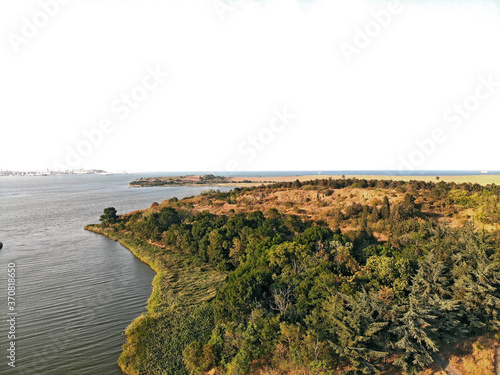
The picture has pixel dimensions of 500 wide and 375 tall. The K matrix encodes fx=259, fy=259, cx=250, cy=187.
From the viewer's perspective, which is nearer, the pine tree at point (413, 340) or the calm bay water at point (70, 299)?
the pine tree at point (413, 340)

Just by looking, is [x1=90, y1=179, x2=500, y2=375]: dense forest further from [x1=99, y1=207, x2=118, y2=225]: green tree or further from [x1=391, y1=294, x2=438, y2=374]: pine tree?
[x1=99, y1=207, x2=118, y2=225]: green tree

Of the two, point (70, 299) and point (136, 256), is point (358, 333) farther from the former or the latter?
point (136, 256)

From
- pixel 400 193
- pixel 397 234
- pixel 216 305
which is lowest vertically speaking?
pixel 216 305

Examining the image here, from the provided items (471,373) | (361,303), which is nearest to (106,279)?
(361,303)

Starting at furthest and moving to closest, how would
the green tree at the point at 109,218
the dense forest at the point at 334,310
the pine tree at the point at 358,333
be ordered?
the green tree at the point at 109,218
the dense forest at the point at 334,310
the pine tree at the point at 358,333

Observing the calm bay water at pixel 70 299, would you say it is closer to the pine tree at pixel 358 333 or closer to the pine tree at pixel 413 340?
the pine tree at pixel 358 333

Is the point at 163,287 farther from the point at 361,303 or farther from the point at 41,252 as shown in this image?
the point at 41,252

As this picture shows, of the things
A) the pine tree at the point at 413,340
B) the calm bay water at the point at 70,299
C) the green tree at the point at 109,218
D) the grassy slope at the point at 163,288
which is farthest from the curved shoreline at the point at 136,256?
the pine tree at the point at 413,340

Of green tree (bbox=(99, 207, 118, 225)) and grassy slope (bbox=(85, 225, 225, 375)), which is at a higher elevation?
green tree (bbox=(99, 207, 118, 225))

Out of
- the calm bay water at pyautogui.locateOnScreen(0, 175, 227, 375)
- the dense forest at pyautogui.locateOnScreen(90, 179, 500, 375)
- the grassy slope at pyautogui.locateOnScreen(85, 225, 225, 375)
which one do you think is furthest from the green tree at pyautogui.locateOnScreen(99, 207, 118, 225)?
the dense forest at pyautogui.locateOnScreen(90, 179, 500, 375)
